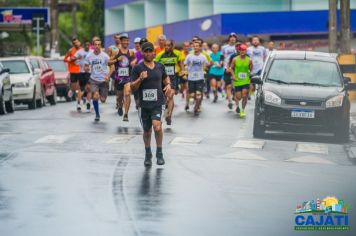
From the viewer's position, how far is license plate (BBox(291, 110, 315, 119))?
70.8 feet

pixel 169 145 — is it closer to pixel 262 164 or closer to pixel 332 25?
pixel 262 164

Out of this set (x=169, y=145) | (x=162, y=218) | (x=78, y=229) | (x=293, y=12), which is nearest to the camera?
(x=78, y=229)

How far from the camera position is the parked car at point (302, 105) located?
21.6 meters

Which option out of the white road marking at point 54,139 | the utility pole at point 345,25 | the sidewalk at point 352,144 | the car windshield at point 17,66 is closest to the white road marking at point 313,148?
the sidewalk at point 352,144

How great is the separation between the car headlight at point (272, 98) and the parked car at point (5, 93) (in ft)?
31.6

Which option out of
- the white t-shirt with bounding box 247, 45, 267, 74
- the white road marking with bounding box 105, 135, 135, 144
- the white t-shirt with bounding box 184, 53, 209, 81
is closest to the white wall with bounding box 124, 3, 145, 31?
the white t-shirt with bounding box 247, 45, 267, 74

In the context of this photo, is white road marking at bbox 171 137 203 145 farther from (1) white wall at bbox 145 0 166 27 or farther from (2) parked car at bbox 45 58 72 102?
(1) white wall at bbox 145 0 166 27

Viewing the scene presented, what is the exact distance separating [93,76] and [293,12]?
33857 mm

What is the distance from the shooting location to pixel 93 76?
26188 millimetres

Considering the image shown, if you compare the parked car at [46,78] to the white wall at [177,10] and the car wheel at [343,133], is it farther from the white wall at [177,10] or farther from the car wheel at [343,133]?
the white wall at [177,10]

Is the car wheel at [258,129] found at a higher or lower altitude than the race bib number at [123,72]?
lower

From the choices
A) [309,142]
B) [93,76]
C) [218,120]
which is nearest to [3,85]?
[93,76]

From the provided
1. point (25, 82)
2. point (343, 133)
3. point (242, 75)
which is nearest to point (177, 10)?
point (25, 82)

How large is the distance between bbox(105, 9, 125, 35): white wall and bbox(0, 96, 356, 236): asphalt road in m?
61.8
